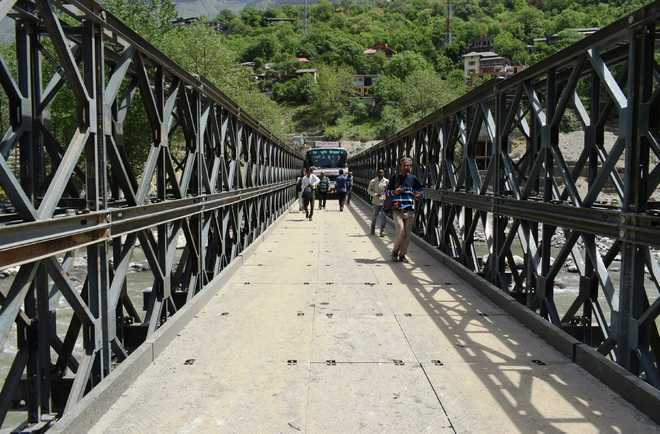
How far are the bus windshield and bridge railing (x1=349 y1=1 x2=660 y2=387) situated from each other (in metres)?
26.8

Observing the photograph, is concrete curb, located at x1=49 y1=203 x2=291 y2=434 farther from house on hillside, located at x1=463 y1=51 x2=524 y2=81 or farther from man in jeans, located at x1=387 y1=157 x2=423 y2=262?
house on hillside, located at x1=463 y1=51 x2=524 y2=81

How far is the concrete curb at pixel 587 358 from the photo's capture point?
4.23 meters

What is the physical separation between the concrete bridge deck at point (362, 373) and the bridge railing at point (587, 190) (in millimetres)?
569

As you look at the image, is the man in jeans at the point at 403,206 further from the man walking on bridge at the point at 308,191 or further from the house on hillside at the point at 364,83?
the house on hillside at the point at 364,83

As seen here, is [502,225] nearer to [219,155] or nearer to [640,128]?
[640,128]

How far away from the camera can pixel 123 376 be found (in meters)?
4.64

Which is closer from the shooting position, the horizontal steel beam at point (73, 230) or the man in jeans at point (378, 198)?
the horizontal steel beam at point (73, 230)

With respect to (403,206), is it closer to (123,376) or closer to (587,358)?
(587,358)

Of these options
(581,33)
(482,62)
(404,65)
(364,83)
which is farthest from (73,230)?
(364,83)

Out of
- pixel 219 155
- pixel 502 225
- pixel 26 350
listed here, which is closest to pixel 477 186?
pixel 502 225

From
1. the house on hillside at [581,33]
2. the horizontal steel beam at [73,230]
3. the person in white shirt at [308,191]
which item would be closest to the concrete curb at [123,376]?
the horizontal steel beam at [73,230]

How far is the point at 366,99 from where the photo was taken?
167 m

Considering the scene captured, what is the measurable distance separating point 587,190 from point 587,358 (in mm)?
2751

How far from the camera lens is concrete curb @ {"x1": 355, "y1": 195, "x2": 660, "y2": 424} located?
13.9ft
